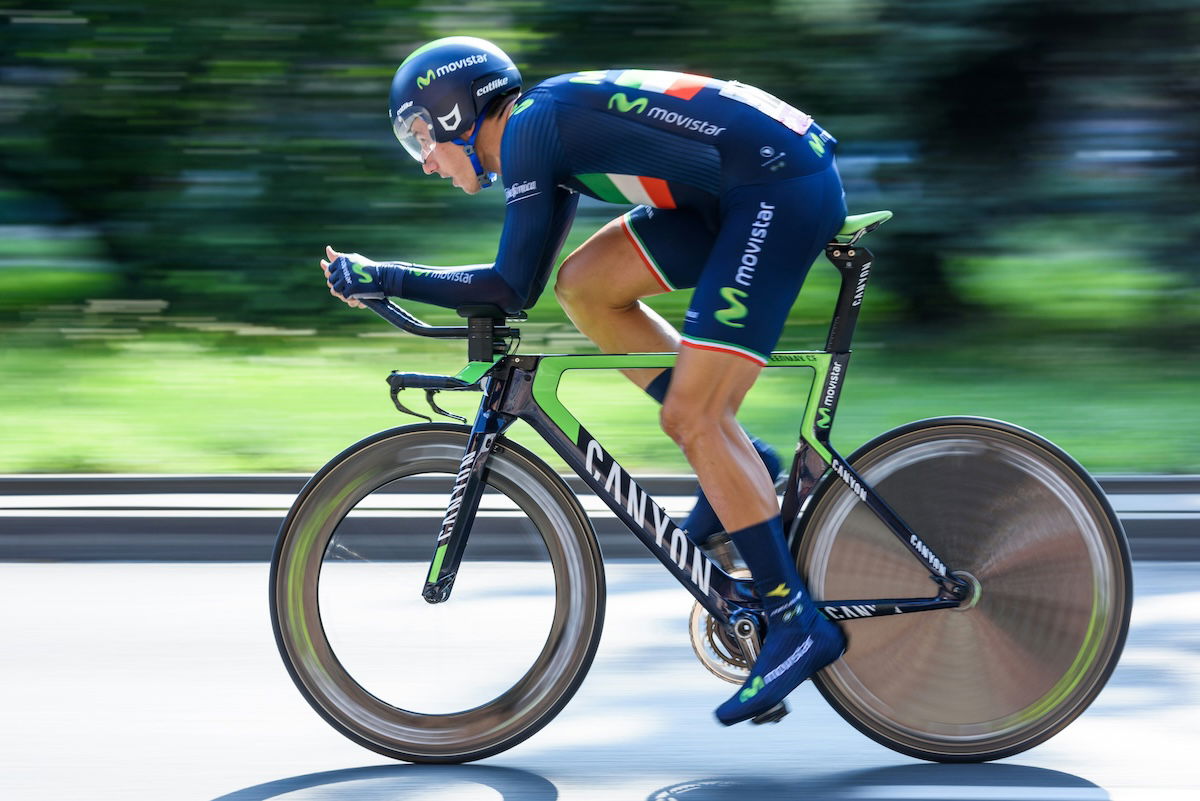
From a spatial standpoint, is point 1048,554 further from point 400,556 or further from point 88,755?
point 88,755

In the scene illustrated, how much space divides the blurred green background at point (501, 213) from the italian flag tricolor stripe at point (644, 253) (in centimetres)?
249

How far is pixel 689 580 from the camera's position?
136 inches

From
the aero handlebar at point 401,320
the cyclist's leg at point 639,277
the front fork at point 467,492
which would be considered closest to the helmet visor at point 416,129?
the aero handlebar at point 401,320

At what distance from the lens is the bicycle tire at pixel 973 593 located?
3498 millimetres

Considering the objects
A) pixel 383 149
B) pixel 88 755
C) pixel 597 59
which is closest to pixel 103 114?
pixel 383 149

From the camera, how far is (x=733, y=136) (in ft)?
10.8

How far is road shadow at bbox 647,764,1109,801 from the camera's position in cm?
333

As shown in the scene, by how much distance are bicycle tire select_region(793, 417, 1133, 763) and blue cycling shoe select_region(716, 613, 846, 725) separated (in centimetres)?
12

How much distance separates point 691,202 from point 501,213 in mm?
6593

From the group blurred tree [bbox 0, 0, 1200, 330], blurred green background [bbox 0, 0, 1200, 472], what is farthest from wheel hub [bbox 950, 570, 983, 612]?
blurred tree [bbox 0, 0, 1200, 330]

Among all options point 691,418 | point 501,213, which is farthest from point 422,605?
point 501,213

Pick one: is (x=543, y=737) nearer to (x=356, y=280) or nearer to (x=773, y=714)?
(x=773, y=714)

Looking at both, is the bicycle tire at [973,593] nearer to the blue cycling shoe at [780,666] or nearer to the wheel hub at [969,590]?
the wheel hub at [969,590]

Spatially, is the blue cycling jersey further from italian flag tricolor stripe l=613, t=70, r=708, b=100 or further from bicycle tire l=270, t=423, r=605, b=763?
bicycle tire l=270, t=423, r=605, b=763
